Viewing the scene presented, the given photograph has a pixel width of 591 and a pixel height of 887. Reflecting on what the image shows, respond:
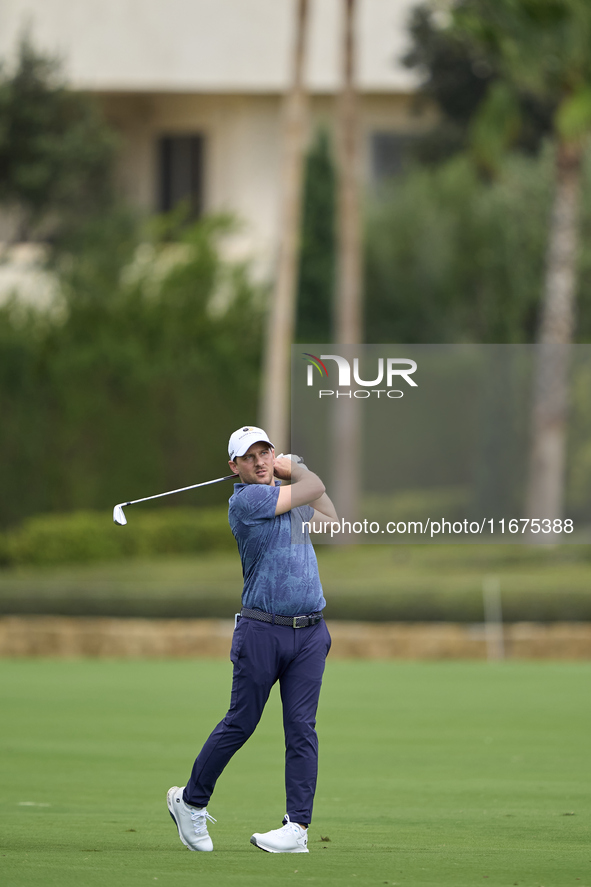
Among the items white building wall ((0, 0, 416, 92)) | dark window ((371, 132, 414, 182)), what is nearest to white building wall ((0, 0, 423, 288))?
white building wall ((0, 0, 416, 92))

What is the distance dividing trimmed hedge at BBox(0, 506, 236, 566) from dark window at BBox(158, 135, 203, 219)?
12174mm

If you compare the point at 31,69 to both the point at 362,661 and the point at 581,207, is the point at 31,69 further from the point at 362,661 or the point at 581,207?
the point at 362,661

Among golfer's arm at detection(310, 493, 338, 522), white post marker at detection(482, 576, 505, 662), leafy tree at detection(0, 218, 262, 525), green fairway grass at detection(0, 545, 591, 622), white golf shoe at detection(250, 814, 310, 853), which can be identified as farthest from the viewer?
leafy tree at detection(0, 218, 262, 525)

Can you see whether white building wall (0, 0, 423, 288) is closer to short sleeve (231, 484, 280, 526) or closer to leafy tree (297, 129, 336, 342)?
leafy tree (297, 129, 336, 342)

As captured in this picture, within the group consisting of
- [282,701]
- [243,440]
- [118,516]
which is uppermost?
[243,440]

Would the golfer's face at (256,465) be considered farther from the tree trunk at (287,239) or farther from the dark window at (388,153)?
the dark window at (388,153)

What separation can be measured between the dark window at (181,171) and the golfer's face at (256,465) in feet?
95.3

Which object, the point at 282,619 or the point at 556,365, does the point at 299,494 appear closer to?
the point at 282,619

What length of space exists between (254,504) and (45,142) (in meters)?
24.5

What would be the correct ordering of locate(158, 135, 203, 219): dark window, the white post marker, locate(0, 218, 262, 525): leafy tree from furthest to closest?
locate(158, 135, 203, 219): dark window → locate(0, 218, 262, 525): leafy tree → the white post marker

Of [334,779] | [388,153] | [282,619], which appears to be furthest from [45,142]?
[282,619]

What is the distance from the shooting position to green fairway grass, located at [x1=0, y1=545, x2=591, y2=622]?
16.7 meters

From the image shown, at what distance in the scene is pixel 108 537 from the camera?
2350 centimetres

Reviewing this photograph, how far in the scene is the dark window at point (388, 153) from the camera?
117ft
